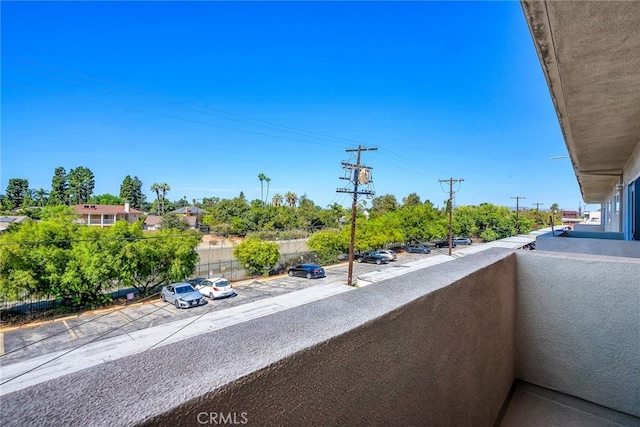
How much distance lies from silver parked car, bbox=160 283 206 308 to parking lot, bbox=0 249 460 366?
0.23 meters

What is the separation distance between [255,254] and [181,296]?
5698mm

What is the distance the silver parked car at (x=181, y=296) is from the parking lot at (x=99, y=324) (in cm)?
23

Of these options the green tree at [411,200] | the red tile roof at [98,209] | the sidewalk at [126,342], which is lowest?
the sidewalk at [126,342]

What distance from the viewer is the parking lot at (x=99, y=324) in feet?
31.5

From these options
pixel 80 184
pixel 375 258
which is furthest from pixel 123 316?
pixel 80 184

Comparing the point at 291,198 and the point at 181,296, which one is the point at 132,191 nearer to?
the point at 291,198

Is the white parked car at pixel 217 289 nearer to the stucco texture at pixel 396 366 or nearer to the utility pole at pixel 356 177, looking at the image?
the utility pole at pixel 356 177

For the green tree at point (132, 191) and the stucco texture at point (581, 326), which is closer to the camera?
the stucco texture at point (581, 326)

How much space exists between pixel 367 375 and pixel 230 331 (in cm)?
40

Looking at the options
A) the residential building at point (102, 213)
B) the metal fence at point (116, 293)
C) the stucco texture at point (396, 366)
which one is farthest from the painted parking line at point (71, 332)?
the residential building at point (102, 213)

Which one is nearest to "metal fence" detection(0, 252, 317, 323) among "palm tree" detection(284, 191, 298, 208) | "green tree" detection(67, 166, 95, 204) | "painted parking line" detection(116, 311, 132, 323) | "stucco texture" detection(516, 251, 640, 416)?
"painted parking line" detection(116, 311, 132, 323)

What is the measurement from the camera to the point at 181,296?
1339 centimetres

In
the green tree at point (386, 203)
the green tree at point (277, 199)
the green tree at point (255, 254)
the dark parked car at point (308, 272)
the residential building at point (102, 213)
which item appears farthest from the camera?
the green tree at point (277, 199)

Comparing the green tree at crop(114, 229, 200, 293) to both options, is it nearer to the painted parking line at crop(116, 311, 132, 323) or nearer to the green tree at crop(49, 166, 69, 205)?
the painted parking line at crop(116, 311, 132, 323)
